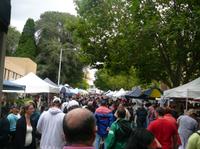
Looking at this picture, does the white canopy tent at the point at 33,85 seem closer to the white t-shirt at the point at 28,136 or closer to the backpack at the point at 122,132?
the white t-shirt at the point at 28,136

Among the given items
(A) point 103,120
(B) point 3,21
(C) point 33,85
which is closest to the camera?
(B) point 3,21

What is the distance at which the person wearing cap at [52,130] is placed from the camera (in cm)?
897

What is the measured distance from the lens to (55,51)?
75250mm

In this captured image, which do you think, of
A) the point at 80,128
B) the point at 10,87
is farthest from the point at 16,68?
the point at 80,128

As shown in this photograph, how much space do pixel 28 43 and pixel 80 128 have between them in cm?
8393

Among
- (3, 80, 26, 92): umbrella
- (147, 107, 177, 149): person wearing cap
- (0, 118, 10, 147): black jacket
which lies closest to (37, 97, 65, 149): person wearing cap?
(0, 118, 10, 147): black jacket

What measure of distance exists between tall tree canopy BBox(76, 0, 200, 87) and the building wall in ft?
51.8

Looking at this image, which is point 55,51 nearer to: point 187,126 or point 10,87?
point 10,87

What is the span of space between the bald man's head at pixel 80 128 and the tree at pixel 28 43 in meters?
81.6

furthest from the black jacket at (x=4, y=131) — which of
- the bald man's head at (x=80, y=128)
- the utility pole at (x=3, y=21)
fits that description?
the bald man's head at (x=80, y=128)

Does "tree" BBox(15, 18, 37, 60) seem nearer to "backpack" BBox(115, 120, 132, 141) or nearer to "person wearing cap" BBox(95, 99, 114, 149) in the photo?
"person wearing cap" BBox(95, 99, 114, 149)

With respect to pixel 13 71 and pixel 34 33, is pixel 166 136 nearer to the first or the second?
pixel 13 71

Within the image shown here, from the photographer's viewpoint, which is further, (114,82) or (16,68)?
(114,82)

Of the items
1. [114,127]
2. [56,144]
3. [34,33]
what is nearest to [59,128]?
[56,144]
